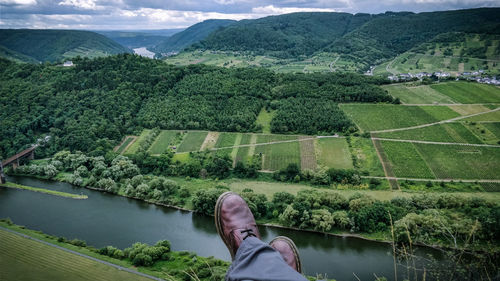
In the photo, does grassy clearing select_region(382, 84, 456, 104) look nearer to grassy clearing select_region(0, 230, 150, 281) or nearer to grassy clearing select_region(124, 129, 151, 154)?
grassy clearing select_region(124, 129, 151, 154)

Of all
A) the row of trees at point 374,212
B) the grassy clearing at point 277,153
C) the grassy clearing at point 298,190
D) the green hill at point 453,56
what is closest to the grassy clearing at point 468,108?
the grassy clearing at point 298,190

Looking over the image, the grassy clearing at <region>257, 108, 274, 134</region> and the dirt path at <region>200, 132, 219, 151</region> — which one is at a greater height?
the grassy clearing at <region>257, 108, 274, 134</region>

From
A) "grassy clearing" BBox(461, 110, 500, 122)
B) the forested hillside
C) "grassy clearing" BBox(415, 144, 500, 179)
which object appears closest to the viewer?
"grassy clearing" BBox(415, 144, 500, 179)

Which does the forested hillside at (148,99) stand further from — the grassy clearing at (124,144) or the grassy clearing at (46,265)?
the grassy clearing at (46,265)

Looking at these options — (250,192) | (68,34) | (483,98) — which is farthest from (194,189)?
(68,34)

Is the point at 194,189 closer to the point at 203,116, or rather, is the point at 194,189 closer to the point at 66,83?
the point at 203,116

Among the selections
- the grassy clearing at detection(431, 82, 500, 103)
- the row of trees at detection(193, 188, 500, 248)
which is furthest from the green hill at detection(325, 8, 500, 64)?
the row of trees at detection(193, 188, 500, 248)
